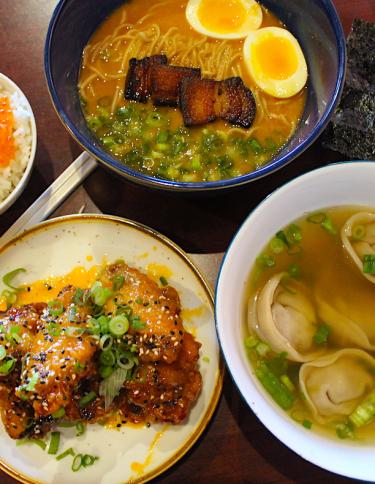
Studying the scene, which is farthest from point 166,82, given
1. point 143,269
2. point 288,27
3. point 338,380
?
point 338,380

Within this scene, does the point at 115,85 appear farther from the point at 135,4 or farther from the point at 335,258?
the point at 335,258

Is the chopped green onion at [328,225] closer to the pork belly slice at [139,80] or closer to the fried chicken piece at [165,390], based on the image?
the fried chicken piece at [165,390]

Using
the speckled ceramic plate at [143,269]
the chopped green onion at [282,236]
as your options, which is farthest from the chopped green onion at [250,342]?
the chopped green onion at [282,236]

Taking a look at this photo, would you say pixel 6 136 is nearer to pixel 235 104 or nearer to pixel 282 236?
pixel 235 104

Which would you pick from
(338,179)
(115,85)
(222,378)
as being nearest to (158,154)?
(115,85)

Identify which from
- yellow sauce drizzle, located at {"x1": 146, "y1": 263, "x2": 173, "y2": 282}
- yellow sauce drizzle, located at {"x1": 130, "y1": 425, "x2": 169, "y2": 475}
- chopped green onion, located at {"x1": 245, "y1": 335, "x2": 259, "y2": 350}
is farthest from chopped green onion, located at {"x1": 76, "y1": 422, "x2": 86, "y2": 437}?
chopped green onion, located at {"x1": 245, "y1": 335, "x2": 259, "y2": 350}

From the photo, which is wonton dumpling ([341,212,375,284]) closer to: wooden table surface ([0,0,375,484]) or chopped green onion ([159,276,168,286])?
wooden table surface ([0,0,375,484])
